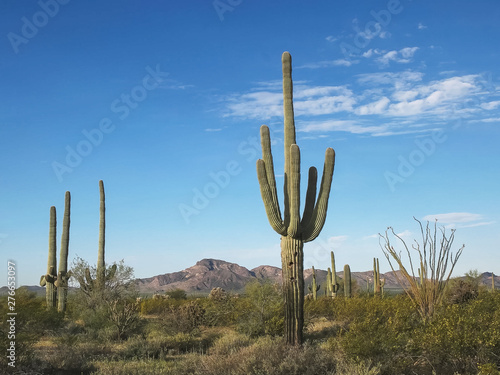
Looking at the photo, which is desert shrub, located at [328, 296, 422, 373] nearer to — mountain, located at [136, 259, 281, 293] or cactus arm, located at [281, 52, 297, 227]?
cactus arm, located at [281, 52, 297, 227]

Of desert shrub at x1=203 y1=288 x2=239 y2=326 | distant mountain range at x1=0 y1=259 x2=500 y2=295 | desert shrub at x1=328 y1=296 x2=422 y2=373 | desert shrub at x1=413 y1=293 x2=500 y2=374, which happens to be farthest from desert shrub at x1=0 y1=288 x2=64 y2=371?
distant mountain range at x1=0 y1=259 x2=500 y2=295

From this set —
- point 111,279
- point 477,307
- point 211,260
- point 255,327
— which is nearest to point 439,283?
point 477,307

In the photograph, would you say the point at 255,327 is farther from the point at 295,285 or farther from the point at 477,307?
the point at 477,307

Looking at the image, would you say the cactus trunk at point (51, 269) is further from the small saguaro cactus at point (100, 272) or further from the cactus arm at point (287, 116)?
A: the cactus arm at point (287, 116)

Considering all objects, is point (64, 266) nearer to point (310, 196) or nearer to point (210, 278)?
point (310, 196)

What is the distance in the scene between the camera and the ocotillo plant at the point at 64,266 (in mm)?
23453

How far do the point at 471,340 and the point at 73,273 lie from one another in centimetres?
1921

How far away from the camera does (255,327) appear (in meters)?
17.1

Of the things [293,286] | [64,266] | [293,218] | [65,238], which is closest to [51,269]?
[64,266]

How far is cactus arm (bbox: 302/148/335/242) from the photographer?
13383mm

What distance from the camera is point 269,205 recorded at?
1298 cm

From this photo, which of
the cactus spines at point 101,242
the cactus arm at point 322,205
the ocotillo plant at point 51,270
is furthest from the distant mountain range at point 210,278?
the cactus arm at point 322,205

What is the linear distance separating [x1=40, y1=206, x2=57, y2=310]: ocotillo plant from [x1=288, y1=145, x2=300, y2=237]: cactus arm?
15.1 m

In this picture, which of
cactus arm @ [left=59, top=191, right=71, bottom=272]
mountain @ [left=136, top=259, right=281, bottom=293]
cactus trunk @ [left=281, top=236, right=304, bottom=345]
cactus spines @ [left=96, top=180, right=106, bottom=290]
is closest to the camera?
cactus trunk @ [left=281, top=236, right=304, bottom=345]
